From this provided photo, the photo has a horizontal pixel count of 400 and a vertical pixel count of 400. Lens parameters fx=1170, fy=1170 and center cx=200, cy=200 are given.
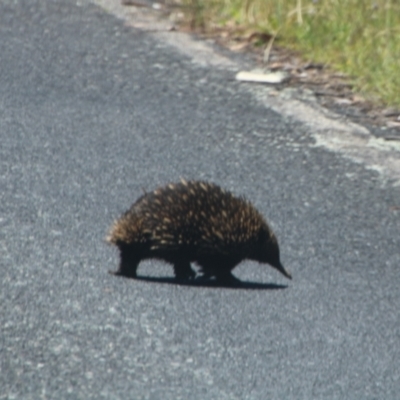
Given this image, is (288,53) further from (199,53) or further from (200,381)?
(200,381)

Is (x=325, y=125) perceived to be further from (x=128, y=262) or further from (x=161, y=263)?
(x=128, y=262)

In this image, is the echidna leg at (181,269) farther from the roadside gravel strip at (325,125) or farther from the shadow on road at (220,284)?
the roadside gravel strip at (325,125)

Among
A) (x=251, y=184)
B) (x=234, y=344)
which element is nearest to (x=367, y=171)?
(x=251, y=184)

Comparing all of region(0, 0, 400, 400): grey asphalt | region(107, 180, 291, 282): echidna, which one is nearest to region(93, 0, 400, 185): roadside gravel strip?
region(0, 0, 400, 400): grey asphalt

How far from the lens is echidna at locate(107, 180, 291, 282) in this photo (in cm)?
527

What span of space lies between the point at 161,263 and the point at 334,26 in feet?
13.3

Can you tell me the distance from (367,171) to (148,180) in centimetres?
126

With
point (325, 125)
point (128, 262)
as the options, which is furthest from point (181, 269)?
point (325, 125)

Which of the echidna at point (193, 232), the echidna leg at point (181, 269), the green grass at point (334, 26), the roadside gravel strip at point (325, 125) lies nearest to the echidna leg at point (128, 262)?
the echidna at point (193, 232)

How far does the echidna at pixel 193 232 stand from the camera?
5266 mm

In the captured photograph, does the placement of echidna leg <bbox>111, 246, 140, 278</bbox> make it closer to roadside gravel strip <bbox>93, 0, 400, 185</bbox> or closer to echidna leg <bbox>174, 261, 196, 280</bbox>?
echidna leg <bbox>174, 261, 196, 280</bbox>

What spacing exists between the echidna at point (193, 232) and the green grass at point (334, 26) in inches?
108

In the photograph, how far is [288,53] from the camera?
8.74m

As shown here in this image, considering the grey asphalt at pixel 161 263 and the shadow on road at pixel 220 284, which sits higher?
the grey asphalt at pixel 161 263
